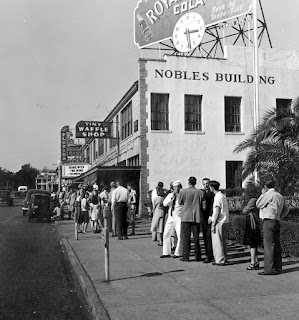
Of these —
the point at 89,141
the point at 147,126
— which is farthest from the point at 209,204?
the point at 89,141

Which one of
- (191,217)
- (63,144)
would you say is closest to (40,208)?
(191,217)

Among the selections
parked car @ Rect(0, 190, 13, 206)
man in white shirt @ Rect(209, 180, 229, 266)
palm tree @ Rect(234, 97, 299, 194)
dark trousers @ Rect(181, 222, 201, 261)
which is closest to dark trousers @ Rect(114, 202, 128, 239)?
palm tree @ Rect(234, 97, 299, 194)

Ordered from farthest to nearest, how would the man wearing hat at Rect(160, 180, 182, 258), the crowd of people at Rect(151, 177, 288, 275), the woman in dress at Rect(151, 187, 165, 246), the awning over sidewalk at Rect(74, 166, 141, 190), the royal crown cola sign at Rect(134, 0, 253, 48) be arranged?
the awning over sidewalk at Rect(74, 166, 141, 190), the royal crown cola sign at Rect(134, 0, 253, 48), the woman in dress at Rect(151, 187, 165, 246), the man wearing hat at Rect(160, 180, 182, 258), the crowd of people at Rect(151, 177, 288, 275)

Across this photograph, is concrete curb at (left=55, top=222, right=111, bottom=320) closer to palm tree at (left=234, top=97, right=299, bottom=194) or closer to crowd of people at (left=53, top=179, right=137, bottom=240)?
crowd of people at (left=53, top=179, right=137, bottom=240)

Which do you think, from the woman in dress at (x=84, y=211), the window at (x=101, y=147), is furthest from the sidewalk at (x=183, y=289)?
the window at (x=101, y=147)

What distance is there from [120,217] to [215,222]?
5372 mm

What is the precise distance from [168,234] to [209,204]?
1.27 m

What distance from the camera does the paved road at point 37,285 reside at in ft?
20.9

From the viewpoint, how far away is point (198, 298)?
6.59 m

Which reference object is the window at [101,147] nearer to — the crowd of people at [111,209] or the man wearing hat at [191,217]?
the crowd of people at [111,209]

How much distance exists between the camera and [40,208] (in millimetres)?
23312

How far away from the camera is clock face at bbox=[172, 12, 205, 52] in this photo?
2449cm

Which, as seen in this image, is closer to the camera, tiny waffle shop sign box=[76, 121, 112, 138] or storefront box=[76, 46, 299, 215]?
storefront box=[76, 46, 299, 215]

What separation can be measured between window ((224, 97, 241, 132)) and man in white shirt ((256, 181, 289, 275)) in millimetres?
17162
